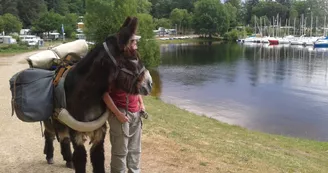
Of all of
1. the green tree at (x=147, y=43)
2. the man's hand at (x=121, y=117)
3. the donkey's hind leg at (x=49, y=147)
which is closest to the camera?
the man's hand at (x=121, y=117)

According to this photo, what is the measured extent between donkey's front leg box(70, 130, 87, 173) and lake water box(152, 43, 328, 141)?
14386mm

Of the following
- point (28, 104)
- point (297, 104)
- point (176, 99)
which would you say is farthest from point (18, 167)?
point (297, 104)

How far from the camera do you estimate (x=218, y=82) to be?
3381cm

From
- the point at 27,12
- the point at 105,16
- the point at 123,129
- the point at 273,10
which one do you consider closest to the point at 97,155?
the point at 123,129

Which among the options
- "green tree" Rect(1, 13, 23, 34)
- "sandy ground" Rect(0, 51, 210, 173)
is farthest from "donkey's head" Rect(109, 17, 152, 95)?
"green tree" Rect(1, 13, 23, 34)

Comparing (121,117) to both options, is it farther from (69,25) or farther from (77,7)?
(77,7)

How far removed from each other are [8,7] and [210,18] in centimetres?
5692

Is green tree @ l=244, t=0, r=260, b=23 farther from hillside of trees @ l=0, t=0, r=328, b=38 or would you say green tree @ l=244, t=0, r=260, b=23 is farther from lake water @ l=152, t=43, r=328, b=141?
lake water @ l=152, t=43, r=328, b=141

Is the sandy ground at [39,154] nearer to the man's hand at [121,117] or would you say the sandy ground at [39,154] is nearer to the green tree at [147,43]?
the man's hand at [121,117]

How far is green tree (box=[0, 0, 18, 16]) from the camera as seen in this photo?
8731 centimetres

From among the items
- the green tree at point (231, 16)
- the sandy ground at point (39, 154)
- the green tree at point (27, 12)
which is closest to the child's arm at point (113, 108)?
the sandy ground at point (39, 154)

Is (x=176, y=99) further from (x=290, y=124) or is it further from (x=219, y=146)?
(x=219, y=146)

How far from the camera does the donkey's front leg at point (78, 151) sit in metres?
4.43

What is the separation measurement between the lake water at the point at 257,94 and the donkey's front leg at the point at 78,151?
47.2 ft
